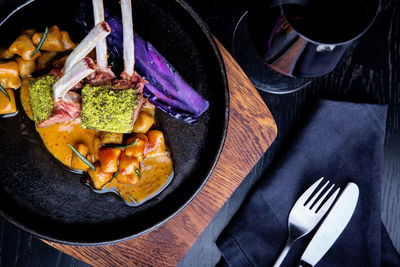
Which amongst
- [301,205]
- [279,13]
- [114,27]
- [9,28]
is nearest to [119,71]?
[114,27]

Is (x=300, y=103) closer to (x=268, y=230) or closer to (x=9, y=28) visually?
(x=268, y=230)

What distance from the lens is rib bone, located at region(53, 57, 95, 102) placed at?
85 centimetres

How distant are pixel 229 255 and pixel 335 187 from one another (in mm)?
434

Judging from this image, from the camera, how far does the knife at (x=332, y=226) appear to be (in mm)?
1107

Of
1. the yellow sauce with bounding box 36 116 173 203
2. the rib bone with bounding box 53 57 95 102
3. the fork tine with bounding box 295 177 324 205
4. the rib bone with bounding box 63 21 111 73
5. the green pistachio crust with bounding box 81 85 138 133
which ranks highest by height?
the rib bone with bounding box 63 21 111 73

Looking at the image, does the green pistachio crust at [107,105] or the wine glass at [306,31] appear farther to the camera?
the green pistachio crust at [107,105]

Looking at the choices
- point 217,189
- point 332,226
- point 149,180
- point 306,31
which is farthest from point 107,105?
point 332,226

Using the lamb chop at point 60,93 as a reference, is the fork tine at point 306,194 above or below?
below

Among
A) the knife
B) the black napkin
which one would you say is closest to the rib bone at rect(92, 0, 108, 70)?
the black napkin

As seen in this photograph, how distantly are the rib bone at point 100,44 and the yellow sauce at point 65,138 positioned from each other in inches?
8.6

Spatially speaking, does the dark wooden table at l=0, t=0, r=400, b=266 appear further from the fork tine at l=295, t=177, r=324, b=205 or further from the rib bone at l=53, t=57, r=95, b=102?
the rib bone at l=53, t=57, r=95, b=102

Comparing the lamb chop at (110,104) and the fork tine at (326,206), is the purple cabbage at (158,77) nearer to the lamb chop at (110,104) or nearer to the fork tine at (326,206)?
the lamb chop at (110,104)

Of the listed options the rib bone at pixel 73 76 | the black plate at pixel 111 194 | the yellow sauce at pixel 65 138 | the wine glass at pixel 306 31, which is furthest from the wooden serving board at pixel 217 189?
the rib bone at pixel 73 76

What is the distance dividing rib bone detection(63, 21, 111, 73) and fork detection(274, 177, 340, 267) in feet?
2.60
